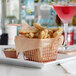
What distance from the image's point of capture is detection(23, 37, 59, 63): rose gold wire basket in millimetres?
816

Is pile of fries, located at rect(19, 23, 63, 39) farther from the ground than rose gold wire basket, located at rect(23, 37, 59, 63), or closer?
farther from the ground

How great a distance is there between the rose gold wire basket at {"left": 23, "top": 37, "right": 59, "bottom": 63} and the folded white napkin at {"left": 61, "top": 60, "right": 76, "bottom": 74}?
0.06m

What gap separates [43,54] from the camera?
0.82 meters

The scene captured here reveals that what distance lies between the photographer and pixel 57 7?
1236 mm

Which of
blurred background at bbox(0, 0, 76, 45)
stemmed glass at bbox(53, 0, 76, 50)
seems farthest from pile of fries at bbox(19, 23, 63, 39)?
blurred background at bbox(0, 0, 76, 45)

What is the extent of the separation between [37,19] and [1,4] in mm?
482

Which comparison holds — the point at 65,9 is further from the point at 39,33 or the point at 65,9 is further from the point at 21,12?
the point at 21,12

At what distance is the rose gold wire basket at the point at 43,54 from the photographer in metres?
0.82

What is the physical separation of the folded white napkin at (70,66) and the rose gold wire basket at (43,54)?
0.19 feet

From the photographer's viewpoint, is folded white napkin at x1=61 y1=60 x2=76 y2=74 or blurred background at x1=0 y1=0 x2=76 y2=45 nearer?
folded white napkin at x1=61 y1=60 x2=76 y2=74

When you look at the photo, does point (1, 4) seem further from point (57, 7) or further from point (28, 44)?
point (28, 44)

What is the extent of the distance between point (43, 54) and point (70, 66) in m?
0.10

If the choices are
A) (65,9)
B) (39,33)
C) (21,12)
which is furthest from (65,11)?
(21,12)

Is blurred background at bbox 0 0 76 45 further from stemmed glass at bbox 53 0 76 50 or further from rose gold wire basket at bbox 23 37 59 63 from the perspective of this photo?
rose gold wire basket at bbox 23 37 59 63
